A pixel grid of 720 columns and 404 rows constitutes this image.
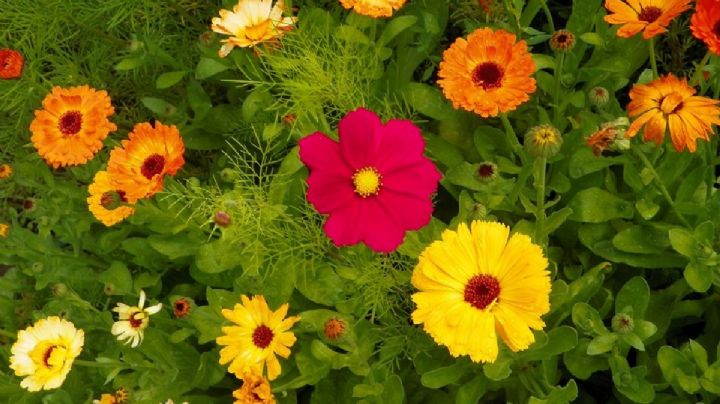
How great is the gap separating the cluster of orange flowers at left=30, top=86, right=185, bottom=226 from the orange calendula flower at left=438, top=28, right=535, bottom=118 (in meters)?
0.50

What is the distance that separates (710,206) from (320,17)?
33.4 inches

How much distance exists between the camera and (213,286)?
1469 mm

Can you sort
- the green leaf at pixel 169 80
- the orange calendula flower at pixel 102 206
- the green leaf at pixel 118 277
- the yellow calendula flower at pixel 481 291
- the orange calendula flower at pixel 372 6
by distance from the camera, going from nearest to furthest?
the yellow calendula flower at pixel 481 291 < the orange calendula flower at pixel 372 6 < the orange calendula flower at pixel 102 206 < the green leaf at pixel 118 277 < the green leaf at pixel 169 80

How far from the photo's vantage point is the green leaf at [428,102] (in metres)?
1.43

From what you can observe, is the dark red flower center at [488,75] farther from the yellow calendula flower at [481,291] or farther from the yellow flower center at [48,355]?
the yellow flower center at [48,355]

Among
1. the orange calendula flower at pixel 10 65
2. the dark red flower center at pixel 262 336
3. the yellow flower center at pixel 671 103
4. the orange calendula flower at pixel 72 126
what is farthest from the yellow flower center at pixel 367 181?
the orange calendula flower at pixel 10 65

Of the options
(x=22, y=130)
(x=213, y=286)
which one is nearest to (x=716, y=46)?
(x=213, y=286)

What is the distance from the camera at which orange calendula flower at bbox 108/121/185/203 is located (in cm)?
122

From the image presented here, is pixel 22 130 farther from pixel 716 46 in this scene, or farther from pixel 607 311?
pixel 716 46

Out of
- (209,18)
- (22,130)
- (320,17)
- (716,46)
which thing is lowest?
(22,130)

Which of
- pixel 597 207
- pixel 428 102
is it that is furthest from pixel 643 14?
pixel 428 102

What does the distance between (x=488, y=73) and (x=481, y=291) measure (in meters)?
0.40

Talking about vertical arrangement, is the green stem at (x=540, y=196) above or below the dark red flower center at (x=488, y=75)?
below

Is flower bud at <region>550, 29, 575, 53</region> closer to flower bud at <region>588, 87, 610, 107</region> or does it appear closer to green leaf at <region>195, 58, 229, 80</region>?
flower bud at <region>588, 87, 610, 107</region>
